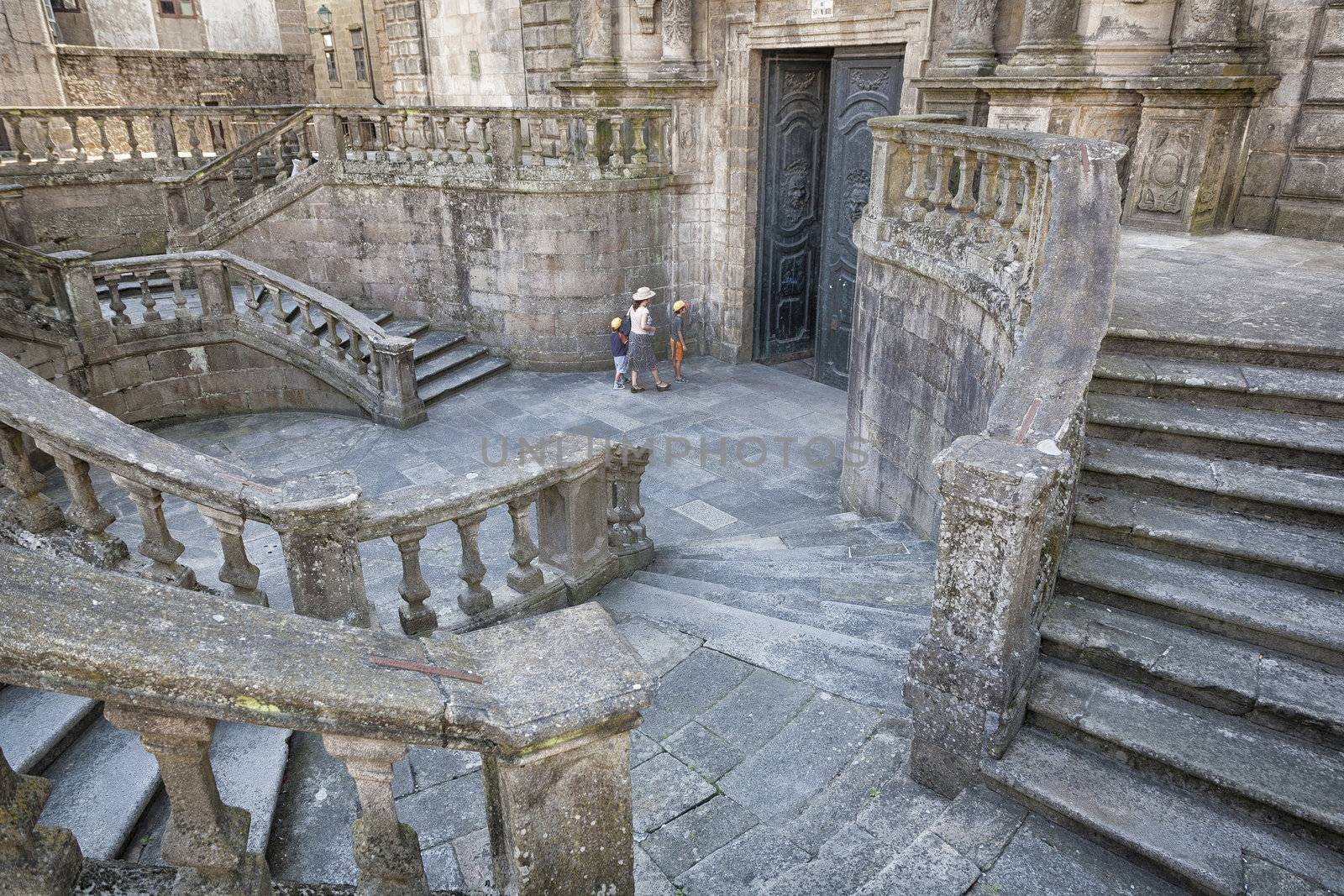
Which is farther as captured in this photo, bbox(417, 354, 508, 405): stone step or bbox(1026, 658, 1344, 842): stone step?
bbox(417, 354, 508, 405): stone step

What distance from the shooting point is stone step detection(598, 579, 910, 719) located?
13.4ft

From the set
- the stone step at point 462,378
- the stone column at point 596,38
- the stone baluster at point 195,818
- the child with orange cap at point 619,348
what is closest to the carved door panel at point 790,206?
the stone column at point 596,38

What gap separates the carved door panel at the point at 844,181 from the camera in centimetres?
1093

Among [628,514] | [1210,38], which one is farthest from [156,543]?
[1210,38]

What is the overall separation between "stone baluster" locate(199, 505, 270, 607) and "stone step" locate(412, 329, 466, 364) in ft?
27.7

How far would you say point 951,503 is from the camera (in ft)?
10.4

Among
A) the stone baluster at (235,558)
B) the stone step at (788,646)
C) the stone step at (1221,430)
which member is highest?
the stone step at (1221,430)

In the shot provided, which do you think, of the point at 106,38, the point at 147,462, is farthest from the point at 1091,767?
the point at 106,38

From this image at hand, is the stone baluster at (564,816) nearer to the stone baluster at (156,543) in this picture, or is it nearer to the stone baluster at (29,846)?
the stone baluster at (29,846)

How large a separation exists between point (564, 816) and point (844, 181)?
35.3ft

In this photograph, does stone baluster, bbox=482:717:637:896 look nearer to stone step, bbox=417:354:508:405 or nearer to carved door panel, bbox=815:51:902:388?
carved door panel, bbox=815:51:902:388

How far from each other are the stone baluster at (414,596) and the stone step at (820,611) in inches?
64.6

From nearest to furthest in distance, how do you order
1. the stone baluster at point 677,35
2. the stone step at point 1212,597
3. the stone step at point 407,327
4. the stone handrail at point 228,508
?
the stone step at point 1212,597
the stone handrail at point 228,508
the stone baluster at point 677,35
the stone step at point 407,327

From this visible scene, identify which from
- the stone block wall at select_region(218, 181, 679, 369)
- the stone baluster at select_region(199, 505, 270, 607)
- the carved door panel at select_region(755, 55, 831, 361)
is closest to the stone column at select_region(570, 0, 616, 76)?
the stone block wall at select_region(218, 181, 679, 369)
